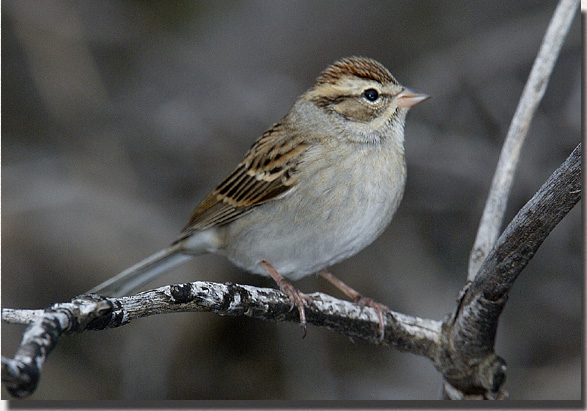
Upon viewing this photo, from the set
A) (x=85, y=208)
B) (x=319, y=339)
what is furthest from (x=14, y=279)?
(x=319, y=339)

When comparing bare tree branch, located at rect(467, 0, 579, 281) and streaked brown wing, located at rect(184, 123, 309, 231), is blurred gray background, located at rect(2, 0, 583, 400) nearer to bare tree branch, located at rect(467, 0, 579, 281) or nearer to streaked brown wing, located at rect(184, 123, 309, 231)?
bare tree branch, located at rect(467, 0, 579, 281)

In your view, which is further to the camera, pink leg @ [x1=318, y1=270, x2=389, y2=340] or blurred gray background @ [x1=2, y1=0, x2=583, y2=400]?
blurred gray background @ [x1=2, y1=0, x2=583, y2=400]

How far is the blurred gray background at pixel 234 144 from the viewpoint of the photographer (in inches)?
100

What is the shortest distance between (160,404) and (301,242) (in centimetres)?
75

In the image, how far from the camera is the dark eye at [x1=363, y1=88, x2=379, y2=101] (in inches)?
98.2

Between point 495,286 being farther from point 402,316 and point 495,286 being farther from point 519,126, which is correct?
point 519,126

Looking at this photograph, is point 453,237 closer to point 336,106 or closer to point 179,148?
point 336,106

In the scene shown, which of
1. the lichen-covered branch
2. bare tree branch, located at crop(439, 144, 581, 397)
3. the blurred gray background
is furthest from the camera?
the blurred gray background

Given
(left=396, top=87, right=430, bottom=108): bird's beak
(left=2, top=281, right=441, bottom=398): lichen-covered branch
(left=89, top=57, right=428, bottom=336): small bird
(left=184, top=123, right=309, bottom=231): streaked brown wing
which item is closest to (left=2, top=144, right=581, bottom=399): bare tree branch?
(left=2, top=281, right=441, bottom=398): lichen-covered branch

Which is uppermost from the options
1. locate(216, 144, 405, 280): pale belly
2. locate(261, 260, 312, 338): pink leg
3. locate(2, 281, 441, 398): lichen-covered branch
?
locate(216, 144, 405, 280): pale belly

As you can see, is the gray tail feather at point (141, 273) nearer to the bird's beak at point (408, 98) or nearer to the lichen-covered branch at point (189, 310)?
the lichen-covered branch at point (189, 310)

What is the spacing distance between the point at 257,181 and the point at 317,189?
32cm

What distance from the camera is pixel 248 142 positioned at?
3377 millimetres

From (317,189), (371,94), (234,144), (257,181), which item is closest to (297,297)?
(317,189)
